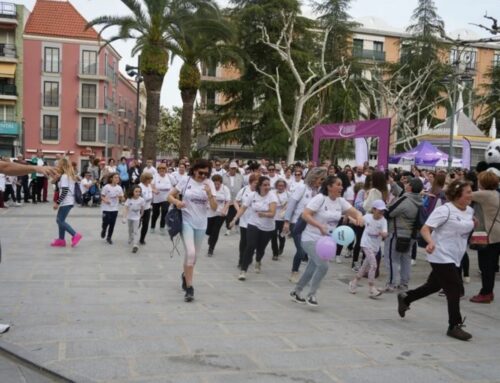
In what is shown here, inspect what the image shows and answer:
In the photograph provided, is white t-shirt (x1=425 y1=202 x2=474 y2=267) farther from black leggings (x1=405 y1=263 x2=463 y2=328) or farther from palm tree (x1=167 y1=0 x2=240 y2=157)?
palm tree (x1=167 y1=0 x2=240 y2=157)

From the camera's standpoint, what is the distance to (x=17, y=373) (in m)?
4.40

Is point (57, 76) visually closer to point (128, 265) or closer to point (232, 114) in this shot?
point (232, 114)

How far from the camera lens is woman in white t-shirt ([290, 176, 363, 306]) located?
6.64 m

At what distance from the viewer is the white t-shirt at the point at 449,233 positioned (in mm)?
5781

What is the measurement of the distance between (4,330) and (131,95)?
70.0 metres

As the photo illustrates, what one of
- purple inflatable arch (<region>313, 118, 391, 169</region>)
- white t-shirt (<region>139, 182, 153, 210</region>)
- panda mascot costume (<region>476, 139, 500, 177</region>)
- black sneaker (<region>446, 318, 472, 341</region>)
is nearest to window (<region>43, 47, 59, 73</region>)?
purple inflatable arch (<region>313, 118, 391, 169</region>)

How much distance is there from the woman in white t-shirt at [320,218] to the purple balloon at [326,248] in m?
0.14

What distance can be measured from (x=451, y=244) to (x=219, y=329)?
2.53 meters

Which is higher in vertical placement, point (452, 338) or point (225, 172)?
point (225, 172)

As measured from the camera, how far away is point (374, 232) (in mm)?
7695

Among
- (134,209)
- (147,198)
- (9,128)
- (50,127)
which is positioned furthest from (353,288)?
(50,127)

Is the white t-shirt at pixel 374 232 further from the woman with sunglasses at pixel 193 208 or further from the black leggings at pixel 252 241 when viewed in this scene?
the woman with sunglasses at pixel 193 208

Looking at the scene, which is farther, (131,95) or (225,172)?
(131,95)

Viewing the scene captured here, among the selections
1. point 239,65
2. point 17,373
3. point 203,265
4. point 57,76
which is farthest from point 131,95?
point 17,373
